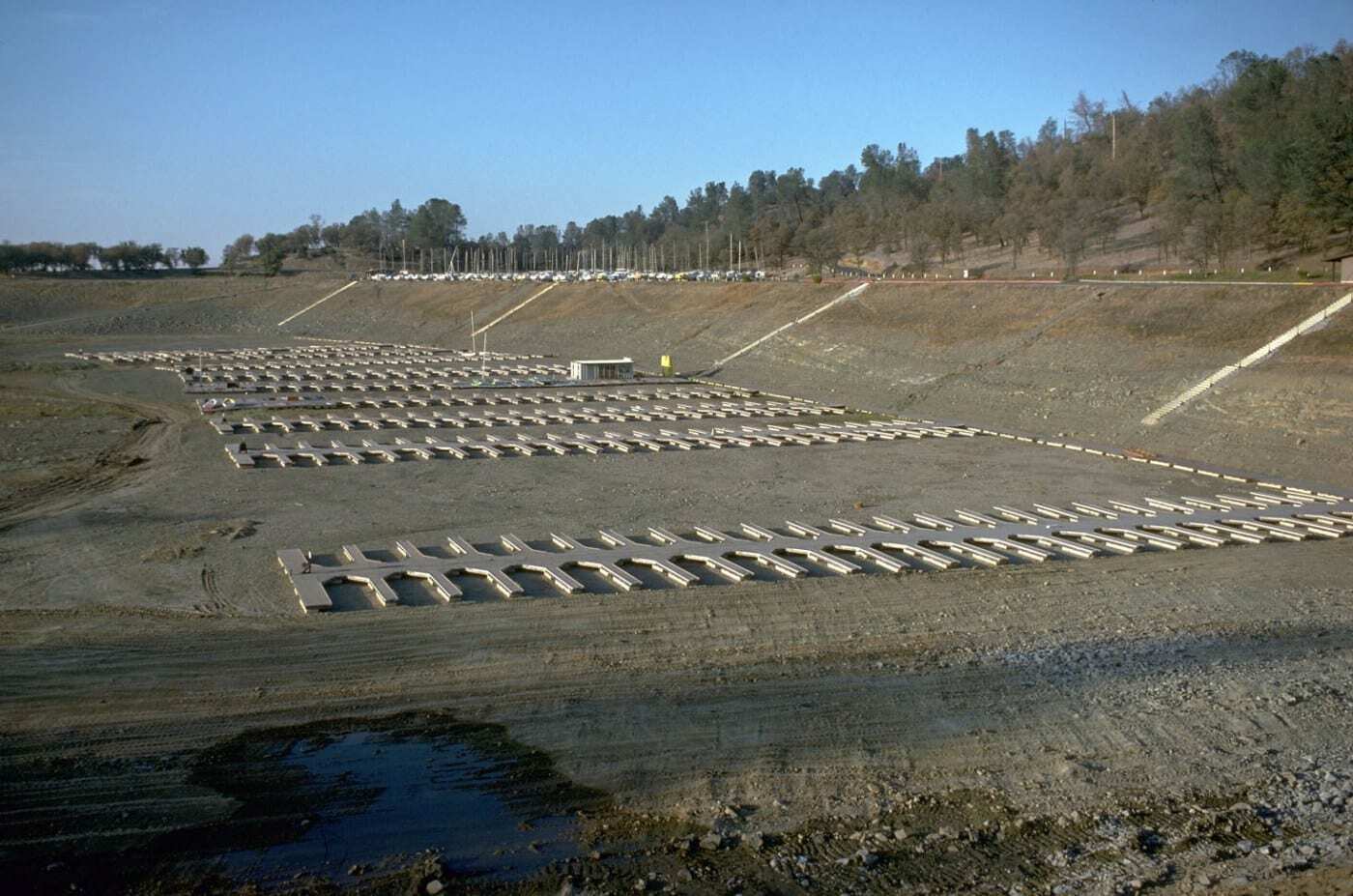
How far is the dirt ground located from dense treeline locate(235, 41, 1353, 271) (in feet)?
90.8

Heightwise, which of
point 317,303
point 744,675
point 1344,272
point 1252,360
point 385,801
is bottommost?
point 744,675

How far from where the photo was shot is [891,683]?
968 cm

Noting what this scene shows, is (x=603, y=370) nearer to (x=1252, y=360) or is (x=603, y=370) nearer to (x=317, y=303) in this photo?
(x=1252, y=360)

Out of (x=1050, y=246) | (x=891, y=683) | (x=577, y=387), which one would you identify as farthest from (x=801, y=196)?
(x=891, y=683)

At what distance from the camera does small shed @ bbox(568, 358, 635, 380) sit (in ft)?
133

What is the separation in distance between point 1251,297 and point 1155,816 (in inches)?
1143

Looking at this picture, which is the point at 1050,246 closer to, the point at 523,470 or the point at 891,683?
the point at 523,470

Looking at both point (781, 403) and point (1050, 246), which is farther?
point (1050, 246)

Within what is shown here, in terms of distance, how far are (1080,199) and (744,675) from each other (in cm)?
6858

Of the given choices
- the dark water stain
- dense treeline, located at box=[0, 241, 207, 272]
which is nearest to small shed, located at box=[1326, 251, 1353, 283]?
the dark water stain

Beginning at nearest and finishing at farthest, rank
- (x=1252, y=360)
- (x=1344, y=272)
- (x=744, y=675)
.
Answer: (x=744, y=675)
(x=1252, y=360)
(x=1344, y=272)

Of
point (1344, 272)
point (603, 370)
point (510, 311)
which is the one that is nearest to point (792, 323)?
point (603, 370)

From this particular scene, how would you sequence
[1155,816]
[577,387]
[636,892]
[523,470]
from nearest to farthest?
[636,892], [1155,816], [523,470], [577,387]

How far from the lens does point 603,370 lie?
135 ft
